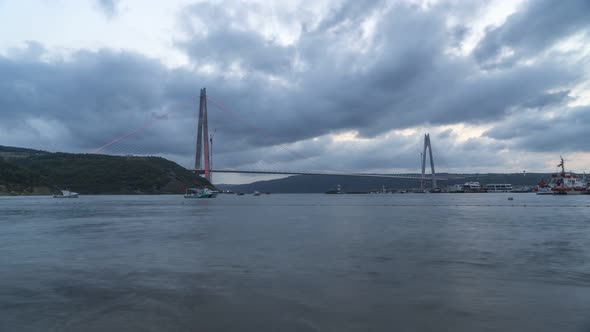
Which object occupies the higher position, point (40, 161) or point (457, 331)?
point (40, 161)

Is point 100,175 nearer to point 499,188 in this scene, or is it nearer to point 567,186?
point 567,186

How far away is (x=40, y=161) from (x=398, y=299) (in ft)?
566

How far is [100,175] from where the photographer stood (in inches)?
5571

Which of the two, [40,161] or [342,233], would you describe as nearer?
[342,233]

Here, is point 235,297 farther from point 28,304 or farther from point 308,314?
point 28,304

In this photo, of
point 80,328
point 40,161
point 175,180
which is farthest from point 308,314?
point 40,161

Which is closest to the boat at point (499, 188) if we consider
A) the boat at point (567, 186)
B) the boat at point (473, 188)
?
the boat at point (473, 188)

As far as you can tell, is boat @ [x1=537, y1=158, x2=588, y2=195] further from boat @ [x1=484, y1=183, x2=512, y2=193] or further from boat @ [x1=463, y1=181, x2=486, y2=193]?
boat @ [x1=484, y1=183, x2=512, y2=193]

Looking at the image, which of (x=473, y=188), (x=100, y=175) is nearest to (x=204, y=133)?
(x=100, y=175)

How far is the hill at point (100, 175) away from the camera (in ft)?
430

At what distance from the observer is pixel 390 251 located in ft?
49.6

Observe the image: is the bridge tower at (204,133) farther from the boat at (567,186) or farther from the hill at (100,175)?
the boat at (567,186)

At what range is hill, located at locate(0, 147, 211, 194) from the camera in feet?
430

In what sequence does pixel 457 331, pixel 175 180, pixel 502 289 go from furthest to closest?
pixel 175 180 → pixel 502 289 → pixel 457 331
